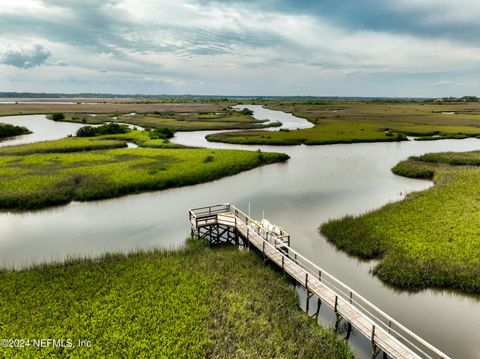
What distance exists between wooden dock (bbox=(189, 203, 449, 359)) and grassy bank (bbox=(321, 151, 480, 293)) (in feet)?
13.5

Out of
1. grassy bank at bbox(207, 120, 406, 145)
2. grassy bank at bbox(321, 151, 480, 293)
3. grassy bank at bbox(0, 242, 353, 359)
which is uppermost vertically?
grassy bank at bbox(207, 120, 406, 145)

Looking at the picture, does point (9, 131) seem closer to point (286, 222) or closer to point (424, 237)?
point (286, 222)

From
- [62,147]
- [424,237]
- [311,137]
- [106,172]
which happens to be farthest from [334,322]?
[311,137]

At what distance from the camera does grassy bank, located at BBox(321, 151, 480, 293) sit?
20234mm

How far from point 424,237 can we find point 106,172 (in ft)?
127

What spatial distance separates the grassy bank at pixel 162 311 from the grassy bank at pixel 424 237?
8.17 metres

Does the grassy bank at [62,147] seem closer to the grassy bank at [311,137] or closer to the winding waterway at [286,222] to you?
the grassy bank at [311,137]

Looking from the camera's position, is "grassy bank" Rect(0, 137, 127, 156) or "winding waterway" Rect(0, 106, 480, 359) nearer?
"winding waterway" Rect(0, 106, 480, 359)

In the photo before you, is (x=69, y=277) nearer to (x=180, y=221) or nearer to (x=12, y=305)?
(x=12, y=305)

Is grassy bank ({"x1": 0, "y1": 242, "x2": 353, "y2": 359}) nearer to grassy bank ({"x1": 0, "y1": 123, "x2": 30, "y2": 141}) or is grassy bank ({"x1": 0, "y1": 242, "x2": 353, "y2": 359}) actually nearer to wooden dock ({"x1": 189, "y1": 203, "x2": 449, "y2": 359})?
wooden dock ({"x1": 189, "y1": 203, "x2": 449, "y2": 359})

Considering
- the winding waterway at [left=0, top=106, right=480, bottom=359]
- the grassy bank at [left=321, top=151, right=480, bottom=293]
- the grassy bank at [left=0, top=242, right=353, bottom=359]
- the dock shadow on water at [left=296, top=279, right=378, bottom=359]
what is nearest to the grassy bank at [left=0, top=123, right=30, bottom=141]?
the winding waterway at [left=0, top=106, right=480, bottom=359]

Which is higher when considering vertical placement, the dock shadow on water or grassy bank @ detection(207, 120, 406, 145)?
grassy bank @ detection(207, 120, 406, 145)

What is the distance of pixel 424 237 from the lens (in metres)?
24.5

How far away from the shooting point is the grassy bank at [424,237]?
20.2m
